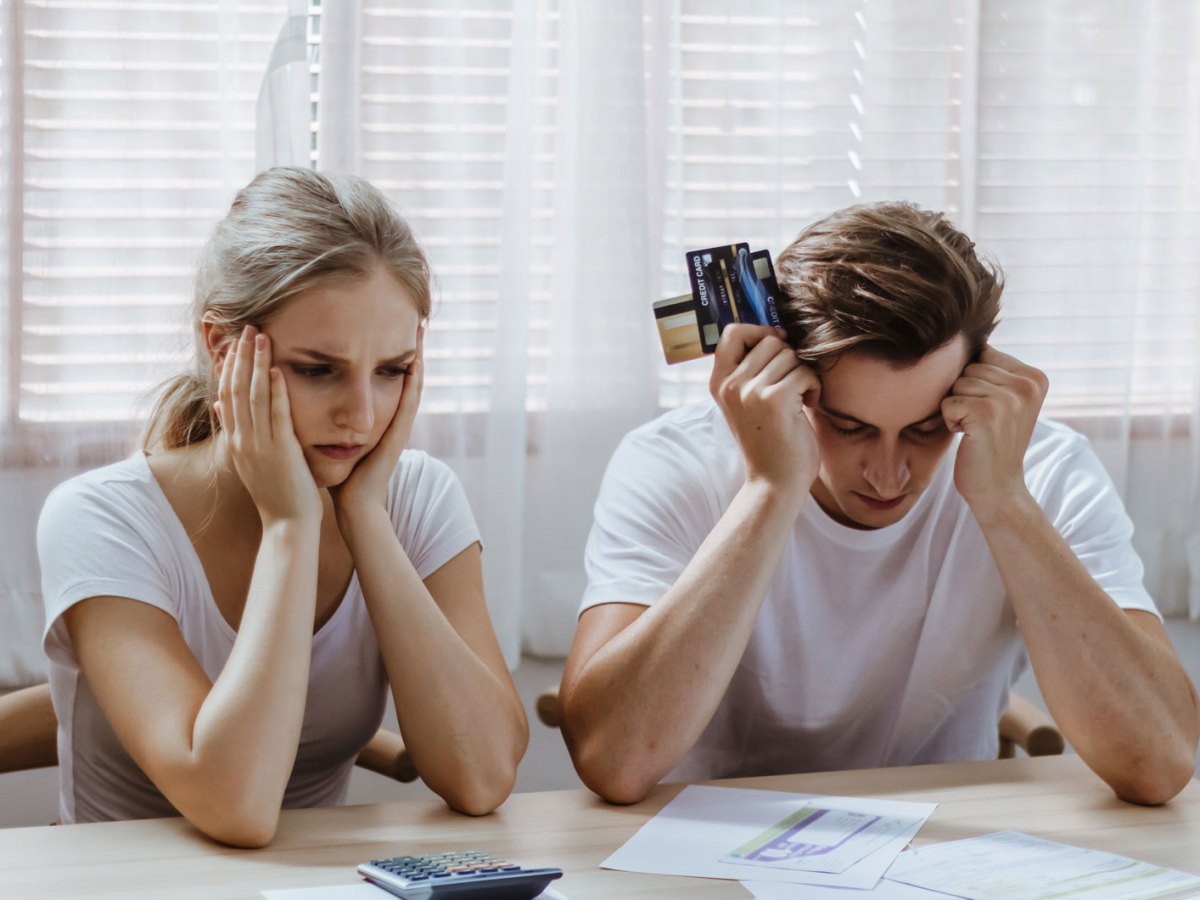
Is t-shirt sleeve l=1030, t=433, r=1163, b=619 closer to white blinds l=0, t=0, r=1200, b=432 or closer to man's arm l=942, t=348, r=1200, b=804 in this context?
man's arm l=942, t=348, r=1200, b=804

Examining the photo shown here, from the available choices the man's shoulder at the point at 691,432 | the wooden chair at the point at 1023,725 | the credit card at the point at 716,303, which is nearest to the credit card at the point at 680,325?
the credit card at the point at 716,303

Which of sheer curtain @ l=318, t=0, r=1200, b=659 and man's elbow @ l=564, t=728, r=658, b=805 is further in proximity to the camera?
sheer curtain @ l=318, t=0, r=1200, b=659

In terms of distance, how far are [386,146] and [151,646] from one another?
101 centimetres

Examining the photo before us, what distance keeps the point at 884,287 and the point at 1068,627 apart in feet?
1.31

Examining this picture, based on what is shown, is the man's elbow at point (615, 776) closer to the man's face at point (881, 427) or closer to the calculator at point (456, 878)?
the calculator at point (456, 878)

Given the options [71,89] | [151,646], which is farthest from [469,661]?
[71,89]

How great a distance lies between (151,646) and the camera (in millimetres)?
1181

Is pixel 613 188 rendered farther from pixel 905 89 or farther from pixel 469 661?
pixel 469 661

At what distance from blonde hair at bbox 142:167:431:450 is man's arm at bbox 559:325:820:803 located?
0.37m

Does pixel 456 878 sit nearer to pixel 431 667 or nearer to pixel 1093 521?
pixel 431 667

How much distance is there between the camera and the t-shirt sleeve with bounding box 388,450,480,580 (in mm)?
1413

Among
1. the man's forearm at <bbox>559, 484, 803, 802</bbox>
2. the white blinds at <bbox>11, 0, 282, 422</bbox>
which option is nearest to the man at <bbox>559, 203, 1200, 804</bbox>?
the man's forearm at <bbox>559, 484, 803, 802</bbox>

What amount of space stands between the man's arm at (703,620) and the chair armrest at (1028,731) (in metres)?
0.50

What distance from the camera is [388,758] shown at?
152 cm
